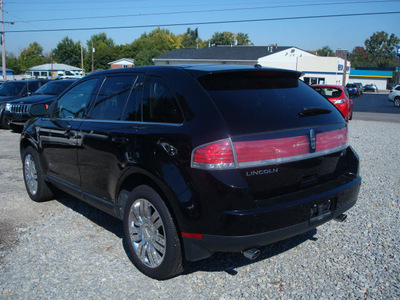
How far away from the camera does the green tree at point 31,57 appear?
378ft

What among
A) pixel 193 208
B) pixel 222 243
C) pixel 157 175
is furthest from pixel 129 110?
pixel 222 243

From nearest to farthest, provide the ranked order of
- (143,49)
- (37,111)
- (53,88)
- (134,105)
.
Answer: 1. (134,105)
2. (37,111)
3. (53,88)
4. (143,49)

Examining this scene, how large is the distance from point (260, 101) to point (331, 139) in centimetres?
80

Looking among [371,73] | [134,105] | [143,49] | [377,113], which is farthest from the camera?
[143,49]

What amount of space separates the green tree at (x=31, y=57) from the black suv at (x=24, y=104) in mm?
108376

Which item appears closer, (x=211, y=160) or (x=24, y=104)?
(x=211, y=160)

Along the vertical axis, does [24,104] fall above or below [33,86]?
below

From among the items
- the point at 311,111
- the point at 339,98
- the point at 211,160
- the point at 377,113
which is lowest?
the point at 377,113

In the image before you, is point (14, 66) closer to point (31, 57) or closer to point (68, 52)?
point (31, 57)

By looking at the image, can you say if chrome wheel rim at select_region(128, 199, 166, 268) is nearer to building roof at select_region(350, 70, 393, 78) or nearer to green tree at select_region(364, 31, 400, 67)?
building roof at select_region(350, 70, 393, 78)

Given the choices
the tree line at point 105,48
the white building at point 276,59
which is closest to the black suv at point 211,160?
the white building at point 276,59

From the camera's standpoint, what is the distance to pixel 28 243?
13.8 ft

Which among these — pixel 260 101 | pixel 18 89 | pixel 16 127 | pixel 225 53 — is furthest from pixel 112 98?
pixel 225 53

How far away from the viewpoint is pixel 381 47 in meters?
136
